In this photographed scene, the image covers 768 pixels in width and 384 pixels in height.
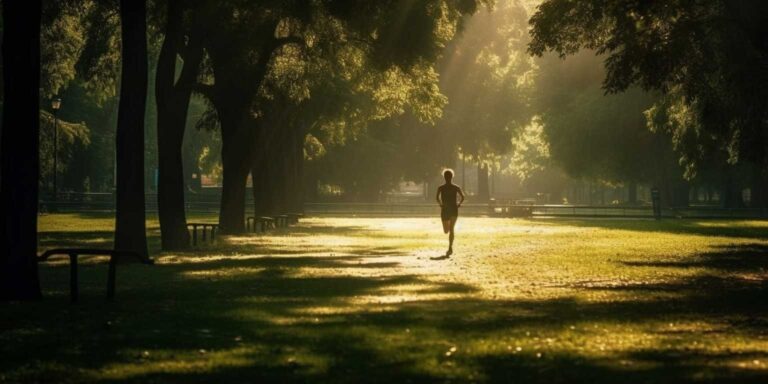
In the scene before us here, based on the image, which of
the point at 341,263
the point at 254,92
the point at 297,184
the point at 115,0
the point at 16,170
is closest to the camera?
the point at 16,170

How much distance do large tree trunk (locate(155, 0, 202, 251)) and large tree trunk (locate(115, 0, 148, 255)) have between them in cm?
448

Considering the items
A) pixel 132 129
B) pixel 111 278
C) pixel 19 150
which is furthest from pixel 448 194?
pixel 19 150

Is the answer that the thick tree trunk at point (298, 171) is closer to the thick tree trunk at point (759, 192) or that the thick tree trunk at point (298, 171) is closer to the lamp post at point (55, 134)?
the lamp post at point (55, 134)

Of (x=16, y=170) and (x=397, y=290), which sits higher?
(x=16, y=170)

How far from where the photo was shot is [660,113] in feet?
155

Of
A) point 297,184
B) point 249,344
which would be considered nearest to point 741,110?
point 249,344

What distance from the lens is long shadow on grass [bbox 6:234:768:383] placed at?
10406mm

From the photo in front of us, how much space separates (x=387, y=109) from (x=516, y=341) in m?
39.2

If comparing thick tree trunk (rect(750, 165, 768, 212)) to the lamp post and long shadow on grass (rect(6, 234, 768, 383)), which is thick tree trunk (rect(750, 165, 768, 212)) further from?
long shadow on grass (rect(6, 234, 768, 383))

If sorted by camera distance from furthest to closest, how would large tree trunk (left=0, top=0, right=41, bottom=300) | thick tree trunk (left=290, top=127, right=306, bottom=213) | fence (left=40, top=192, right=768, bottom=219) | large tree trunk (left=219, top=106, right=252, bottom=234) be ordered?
1. fence (left=40, top=192, right=768, bottom=219)
2. thick tree trunk (left=290, top=127, right=306, bottom=213)
3. large tree trunk (left=219, top=106, right=252, bottom=234)
4. large tree trunk (left=0, top=0, right=41, bottom=300)

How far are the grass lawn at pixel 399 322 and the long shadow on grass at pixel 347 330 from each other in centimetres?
3

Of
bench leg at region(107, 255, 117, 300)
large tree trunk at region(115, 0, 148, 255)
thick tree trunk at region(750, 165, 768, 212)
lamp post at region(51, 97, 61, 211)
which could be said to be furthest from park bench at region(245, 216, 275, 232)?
thick tree trunk at region(750, 165, 768, 212)

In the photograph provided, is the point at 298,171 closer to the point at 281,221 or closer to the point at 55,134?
the point at 281,221

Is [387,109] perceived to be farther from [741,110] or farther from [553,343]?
[553,343]
